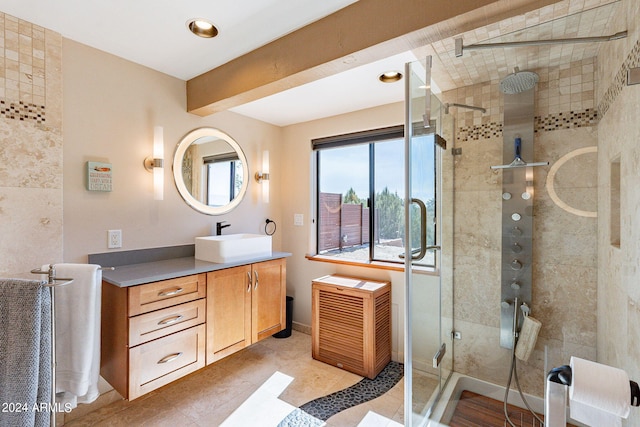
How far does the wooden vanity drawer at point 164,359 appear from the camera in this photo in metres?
1.67

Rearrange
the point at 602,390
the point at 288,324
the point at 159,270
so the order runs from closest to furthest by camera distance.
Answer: the point at 602,390, the point at 159,270, the point at 288,324

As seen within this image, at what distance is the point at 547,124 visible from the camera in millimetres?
1728

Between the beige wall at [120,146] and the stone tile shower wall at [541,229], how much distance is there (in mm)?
2095

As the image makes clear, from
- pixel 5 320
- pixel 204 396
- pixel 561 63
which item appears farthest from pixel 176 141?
pixel 561 63

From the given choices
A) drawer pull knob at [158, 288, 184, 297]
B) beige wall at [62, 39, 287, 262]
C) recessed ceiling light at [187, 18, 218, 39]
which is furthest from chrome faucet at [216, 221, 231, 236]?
recessed ceiling light at [187, 18, 218, 39]

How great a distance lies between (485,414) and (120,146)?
2963 mm

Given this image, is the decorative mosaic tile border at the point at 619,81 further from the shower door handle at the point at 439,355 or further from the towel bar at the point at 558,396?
the shower door handle at the point at 439,355

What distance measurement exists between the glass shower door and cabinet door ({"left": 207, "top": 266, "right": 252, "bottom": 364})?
1.25 meters

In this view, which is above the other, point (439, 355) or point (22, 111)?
point (22, 111)

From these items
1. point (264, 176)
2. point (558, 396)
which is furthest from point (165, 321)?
point (558, 396)

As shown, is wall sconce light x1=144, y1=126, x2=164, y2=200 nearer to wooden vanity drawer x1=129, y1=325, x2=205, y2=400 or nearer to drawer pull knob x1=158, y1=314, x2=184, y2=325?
drawer pull knob x1=158, y1=314, x2=184, y2=325

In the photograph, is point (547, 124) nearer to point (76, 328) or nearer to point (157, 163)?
point (157, 163)

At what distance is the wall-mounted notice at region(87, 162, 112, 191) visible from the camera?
1900 mm

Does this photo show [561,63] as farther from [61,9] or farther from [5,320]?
[5,320]
